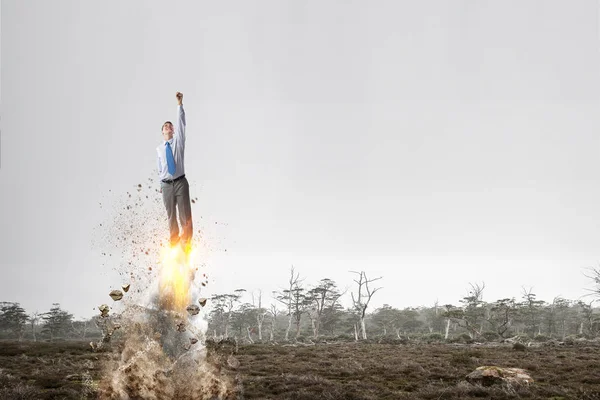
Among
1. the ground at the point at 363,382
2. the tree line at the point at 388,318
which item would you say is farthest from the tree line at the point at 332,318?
the ground at the point at 363,382

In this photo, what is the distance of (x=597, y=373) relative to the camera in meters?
16.8

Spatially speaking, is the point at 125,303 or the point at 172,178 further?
the point at 125,303

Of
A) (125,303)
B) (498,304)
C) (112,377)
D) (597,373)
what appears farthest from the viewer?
(498,304)

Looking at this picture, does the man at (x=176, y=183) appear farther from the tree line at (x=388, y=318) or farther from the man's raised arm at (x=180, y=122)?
the tree line at (x=388, y=318)

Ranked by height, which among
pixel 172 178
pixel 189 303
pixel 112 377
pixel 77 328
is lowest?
pixel 77 328

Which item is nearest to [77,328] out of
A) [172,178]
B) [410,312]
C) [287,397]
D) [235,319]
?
[235,319]

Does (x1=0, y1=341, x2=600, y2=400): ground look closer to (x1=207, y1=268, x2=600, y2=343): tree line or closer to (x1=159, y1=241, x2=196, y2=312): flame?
(x1=159, y1=241, x2=196, y2=312): flame

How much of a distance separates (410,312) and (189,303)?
8722cm

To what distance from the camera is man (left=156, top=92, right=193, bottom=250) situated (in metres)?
5.86

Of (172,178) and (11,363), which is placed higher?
(172,178)

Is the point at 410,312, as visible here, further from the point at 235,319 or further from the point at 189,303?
the point at 189,303

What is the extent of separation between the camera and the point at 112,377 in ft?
25.5

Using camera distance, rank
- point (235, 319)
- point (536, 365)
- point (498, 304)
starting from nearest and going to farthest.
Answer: point (536, 365) < point (498, 304) < point (235, 319)

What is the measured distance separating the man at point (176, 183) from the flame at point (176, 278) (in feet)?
1.24
